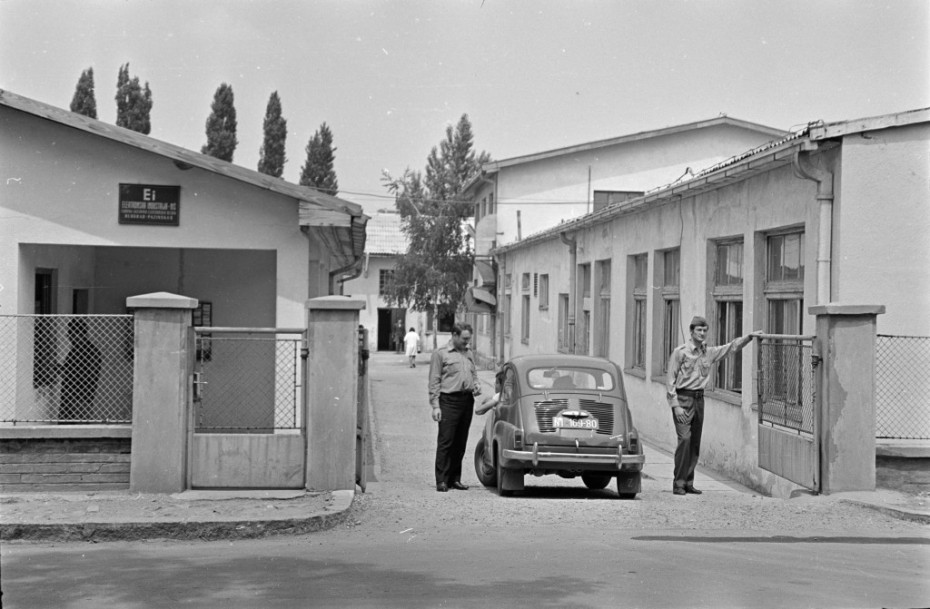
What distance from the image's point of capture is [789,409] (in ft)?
39.2

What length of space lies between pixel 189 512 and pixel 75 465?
1688mm

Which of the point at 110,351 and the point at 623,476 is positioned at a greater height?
the point at 110,351

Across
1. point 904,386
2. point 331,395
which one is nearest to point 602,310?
point 904,386

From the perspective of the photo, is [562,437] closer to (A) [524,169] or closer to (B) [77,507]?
(B) [77,507]

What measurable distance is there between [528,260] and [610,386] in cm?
2095

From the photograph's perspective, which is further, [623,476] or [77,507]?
[623,476]

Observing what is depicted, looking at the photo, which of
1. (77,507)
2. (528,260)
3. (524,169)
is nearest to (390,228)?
(524,169)

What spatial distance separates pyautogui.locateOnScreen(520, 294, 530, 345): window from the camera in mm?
32875

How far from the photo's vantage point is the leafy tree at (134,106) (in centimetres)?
3706

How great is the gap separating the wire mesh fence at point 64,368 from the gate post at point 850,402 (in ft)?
23.1

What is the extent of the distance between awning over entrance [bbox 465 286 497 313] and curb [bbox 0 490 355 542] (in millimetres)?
30947

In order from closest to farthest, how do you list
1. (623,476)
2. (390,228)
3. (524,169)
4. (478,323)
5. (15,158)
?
(623,476), (15,158), (524,169), (478,323), (390,228)

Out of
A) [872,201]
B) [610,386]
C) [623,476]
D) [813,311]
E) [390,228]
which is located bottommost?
[623,476]

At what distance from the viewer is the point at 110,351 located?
11.0 metres
